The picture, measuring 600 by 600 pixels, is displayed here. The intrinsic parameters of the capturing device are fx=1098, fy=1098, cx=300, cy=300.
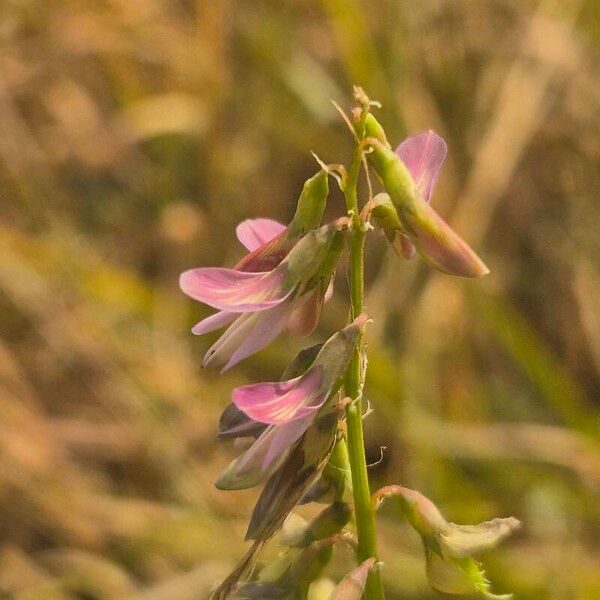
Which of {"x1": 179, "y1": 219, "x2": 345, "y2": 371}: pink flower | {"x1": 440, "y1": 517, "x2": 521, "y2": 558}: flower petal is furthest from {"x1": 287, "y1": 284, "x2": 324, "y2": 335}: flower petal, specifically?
{"x1": 440, "y1": 517, "x2": 521, "y2": 558}: flower petal

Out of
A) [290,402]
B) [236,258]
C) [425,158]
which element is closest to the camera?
[290,402]

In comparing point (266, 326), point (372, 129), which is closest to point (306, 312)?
point (266, 326)

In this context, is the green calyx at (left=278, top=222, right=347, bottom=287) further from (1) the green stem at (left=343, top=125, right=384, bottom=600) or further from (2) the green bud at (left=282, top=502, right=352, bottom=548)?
(2) the green bud at (left=282, top=502, right=352, bottom=548)

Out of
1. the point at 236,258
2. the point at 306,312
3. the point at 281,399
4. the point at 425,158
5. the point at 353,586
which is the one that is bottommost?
the point at 353,586

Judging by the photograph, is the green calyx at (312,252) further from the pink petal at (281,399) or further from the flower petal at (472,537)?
the flower petal at (472,537)

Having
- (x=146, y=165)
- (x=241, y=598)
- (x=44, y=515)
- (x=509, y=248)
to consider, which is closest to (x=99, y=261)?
(x=146, y=165)

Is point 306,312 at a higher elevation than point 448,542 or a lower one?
higher

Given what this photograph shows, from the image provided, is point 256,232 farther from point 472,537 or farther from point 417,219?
point 472,537

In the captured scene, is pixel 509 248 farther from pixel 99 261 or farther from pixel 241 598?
pixel 241 598
